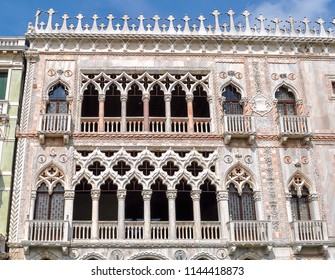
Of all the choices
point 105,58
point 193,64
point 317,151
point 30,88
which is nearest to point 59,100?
point 30,88

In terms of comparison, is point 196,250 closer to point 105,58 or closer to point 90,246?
point 90,246

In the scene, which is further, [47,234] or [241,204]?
[241,204]

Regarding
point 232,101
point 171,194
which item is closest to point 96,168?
point 171,194

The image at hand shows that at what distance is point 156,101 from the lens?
75.5 ft

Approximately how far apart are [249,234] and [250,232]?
79 mm

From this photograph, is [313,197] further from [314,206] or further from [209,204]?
[209,204]

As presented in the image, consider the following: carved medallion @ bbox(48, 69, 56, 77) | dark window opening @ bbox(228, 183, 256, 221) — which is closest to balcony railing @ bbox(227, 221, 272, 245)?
dark window opening @ bbox(228, 183, 256, 221)

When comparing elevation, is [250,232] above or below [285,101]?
below

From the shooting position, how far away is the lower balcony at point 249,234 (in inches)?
718

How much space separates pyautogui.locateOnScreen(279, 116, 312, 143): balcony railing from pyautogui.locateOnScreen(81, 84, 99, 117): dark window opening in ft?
24.6

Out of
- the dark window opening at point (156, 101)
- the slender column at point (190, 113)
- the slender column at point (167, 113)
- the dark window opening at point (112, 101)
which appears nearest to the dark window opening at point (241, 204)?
the slender column at point (190, 113)

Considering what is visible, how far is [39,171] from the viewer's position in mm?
19469

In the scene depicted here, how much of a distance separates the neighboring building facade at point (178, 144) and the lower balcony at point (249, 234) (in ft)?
0.16

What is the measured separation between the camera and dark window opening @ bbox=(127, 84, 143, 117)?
2167 centimetres
